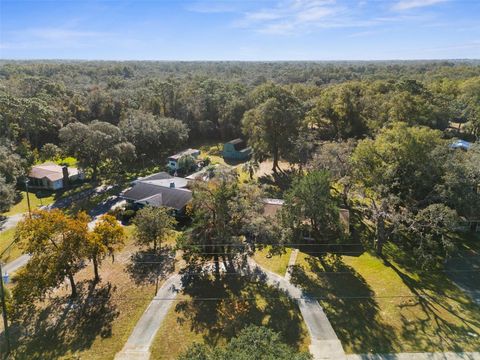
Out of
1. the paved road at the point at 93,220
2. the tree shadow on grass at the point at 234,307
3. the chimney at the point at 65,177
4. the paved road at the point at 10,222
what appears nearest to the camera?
the tree shadow on grass at the point at 234,307

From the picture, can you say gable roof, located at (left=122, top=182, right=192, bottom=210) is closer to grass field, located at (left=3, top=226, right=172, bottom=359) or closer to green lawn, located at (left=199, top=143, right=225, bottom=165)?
grass field, located at (left=3, top=226, right=172, bottom=359)

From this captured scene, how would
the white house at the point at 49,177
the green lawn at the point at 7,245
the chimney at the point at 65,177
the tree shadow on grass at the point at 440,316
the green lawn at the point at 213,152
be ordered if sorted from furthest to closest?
1. the green lawn at the point at 213,152
2. the chimney at the point at 65,177
3. the white house at the point at 49,177
4. the green lawn at the point at 7,245
5. the tree shadow on grass at the point at 440,316

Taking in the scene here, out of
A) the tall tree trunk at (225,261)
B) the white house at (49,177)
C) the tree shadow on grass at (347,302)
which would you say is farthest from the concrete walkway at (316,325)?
the white house at (49,177)

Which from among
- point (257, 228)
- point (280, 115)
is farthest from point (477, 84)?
point (257, 228)

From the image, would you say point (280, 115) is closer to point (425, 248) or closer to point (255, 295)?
point (425, 248)

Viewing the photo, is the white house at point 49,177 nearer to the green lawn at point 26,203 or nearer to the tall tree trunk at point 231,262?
the green lawn at point 26,203

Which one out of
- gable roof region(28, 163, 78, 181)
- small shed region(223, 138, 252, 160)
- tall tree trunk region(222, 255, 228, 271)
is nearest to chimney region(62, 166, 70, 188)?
gable roof region(28, 163, 78, 181)
